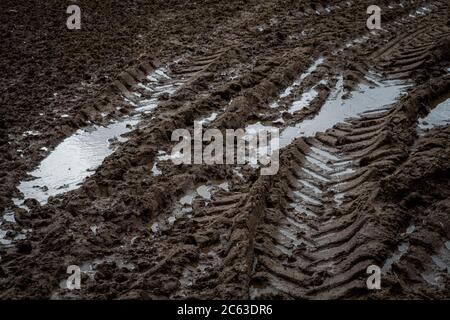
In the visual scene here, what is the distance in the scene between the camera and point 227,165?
5.66 meters

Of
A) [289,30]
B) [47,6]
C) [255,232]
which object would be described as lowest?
[255,232]

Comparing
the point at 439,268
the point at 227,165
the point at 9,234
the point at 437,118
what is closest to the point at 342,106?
the point at 437,118

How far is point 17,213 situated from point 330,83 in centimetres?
487

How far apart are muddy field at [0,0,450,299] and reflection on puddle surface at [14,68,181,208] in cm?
2

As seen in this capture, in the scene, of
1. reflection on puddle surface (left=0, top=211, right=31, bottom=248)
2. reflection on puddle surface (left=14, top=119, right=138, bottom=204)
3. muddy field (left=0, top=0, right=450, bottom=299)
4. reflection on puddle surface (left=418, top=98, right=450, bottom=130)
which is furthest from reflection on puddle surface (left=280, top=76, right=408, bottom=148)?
reflection on puddle surface (left=0, top=211, right=31, bottom=248)

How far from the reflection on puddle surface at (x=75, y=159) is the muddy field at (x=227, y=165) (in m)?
0.02

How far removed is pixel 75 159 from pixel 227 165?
1.79 m

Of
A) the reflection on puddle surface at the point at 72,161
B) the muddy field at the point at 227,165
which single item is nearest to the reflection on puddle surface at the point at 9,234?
the muddy field at the point at 227,165

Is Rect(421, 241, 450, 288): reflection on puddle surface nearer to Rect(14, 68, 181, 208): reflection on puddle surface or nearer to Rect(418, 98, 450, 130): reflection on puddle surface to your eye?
Rect(418, 98, 450, 130): reflection on puddle surface

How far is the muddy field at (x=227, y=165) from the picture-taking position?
415 cm

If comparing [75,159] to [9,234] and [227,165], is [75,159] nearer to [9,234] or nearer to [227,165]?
[9,234]

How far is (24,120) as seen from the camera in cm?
654
